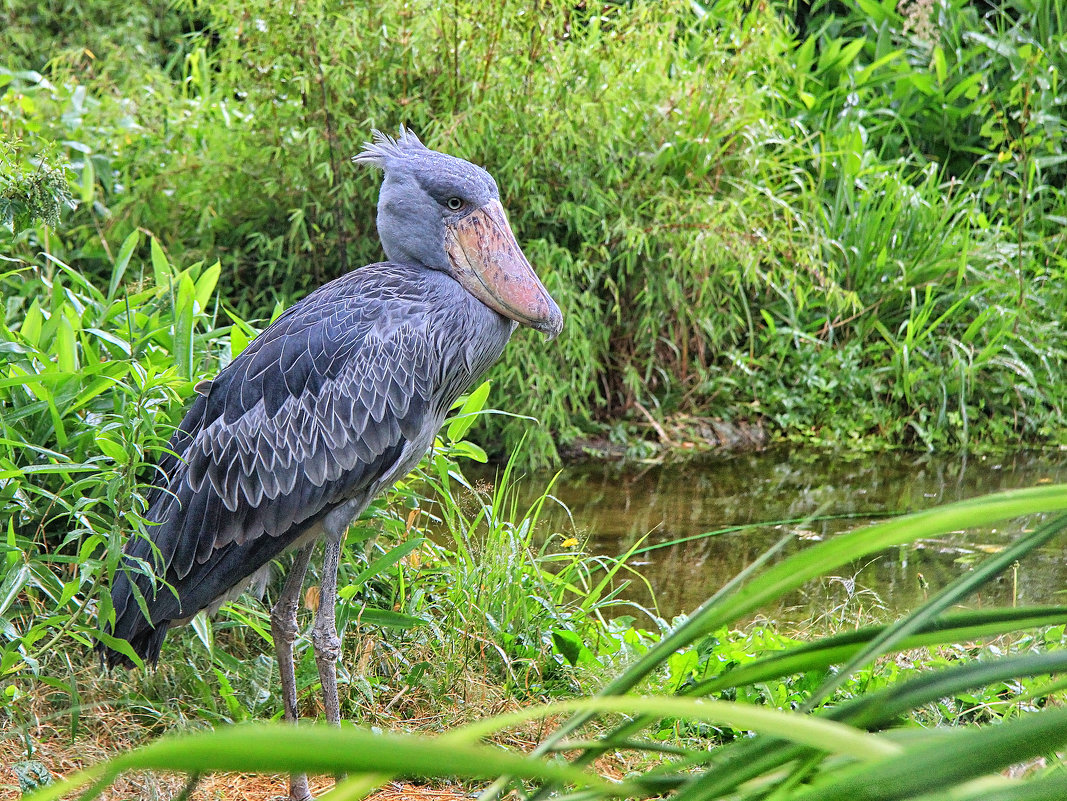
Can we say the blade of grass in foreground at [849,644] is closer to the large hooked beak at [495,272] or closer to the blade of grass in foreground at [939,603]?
the blade of grass in foreground at [939,603]

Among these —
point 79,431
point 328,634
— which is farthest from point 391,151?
point 328,634

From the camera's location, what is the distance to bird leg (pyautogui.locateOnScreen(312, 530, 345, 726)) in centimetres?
253

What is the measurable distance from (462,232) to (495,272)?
125 millimetres

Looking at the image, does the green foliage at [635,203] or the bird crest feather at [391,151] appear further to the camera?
the green foliage at [635,203]

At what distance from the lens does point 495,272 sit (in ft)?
8.52

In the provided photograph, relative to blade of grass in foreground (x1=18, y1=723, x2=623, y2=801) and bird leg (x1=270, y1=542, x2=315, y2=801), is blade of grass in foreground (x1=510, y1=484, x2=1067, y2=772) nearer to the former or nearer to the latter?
blade of grass in foreground (x1=18, y1=723, x2=623, y2=801)

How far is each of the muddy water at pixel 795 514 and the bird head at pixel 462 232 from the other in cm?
95

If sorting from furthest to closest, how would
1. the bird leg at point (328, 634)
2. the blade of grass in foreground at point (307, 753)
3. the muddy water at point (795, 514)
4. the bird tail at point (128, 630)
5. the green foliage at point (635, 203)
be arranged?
the green foliage at point (635, 203) < the muddy water at point (795, 514) < the bird leg at point (328, 634) < the bird tail at point (128, 630) < the blade of grass in foreground at point (307, 753)

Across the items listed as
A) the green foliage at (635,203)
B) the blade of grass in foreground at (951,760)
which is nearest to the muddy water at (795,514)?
the green foliage at (635,203)

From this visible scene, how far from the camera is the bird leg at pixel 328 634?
8.29ft

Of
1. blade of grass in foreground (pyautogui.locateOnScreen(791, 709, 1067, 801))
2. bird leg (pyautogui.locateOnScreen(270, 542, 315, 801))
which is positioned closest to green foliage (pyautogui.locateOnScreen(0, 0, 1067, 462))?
bird leg (pyautogui.locateOnScreen(270, 542, 315, 801))

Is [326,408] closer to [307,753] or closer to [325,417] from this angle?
[325,417]

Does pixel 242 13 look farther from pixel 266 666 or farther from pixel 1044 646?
pixel 1044 646

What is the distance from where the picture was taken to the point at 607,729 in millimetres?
2703
